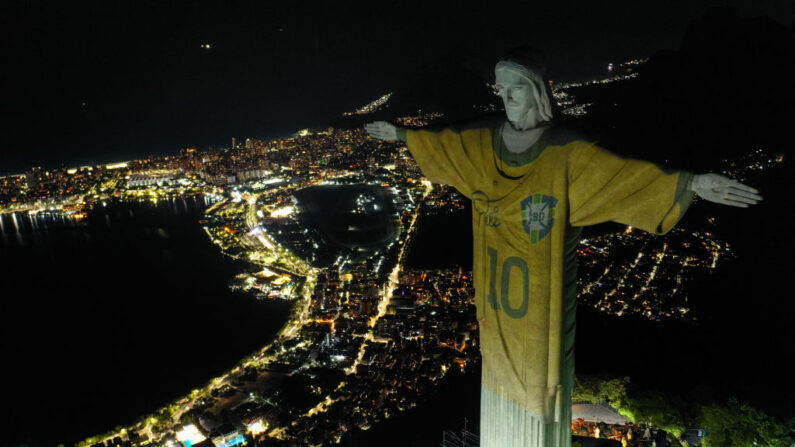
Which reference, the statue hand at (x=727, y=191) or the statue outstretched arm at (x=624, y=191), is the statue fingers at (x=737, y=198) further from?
the statue outstretched arm at (x=624, y=191)

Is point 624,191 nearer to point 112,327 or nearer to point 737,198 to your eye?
point 737,198

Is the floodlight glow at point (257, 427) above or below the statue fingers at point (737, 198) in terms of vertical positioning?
below

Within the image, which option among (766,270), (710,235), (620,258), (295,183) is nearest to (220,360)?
(620,258)

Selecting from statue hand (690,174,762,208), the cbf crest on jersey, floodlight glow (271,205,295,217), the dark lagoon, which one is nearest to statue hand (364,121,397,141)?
the cbf crest on jersey

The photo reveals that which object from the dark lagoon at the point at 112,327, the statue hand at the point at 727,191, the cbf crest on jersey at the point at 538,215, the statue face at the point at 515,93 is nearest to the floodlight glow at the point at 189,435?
the dark lagoon at the point at 112,327

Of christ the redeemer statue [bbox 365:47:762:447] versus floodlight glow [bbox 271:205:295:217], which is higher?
christ the redeemer statue [bbox 365:47:762:447]

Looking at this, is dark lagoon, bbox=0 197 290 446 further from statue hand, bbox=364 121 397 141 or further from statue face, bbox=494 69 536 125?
→ statue face, bbox=494 69 536 125
